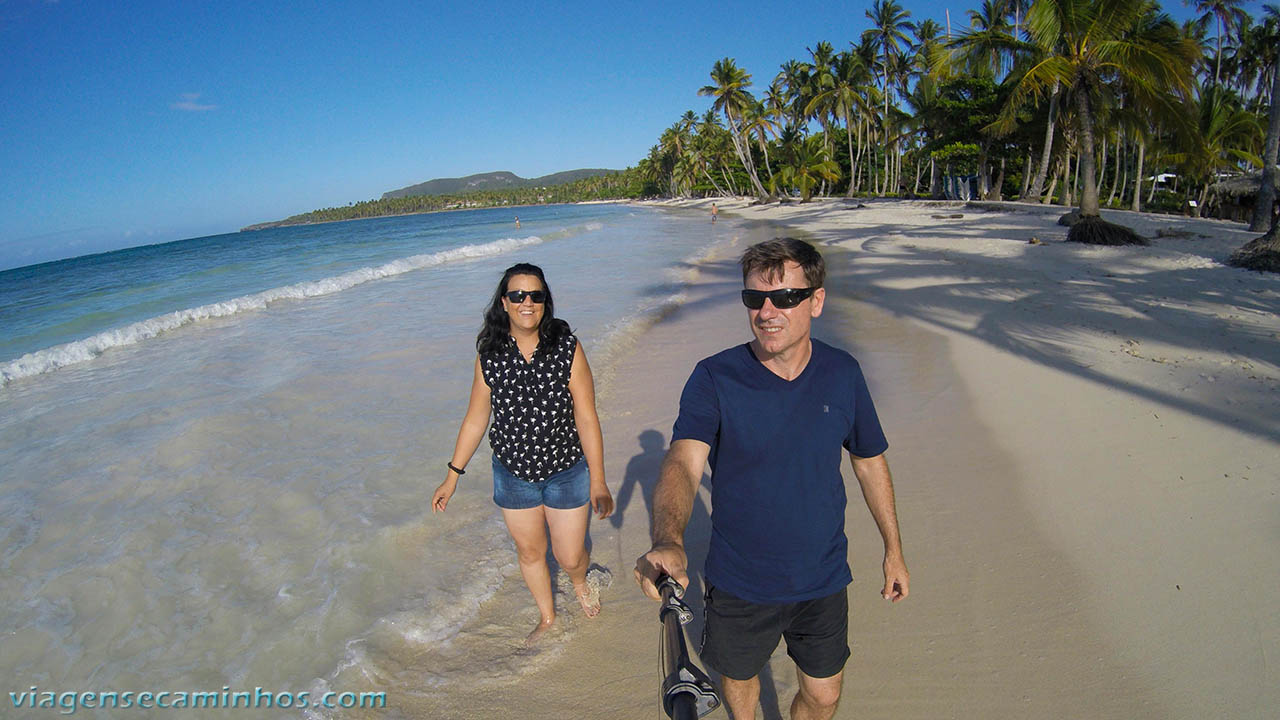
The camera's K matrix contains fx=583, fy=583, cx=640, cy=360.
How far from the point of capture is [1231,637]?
8.89ft

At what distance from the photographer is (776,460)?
1885mm

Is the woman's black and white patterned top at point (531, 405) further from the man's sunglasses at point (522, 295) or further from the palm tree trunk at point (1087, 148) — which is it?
the palm tree trunk at point (1087, 148)

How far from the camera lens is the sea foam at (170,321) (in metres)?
11.1

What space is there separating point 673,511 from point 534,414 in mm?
1204

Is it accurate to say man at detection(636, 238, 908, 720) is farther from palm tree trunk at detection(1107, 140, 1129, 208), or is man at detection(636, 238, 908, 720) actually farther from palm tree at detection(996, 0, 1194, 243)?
palm tree trunk at detection(1107, 140, 1129, 208)

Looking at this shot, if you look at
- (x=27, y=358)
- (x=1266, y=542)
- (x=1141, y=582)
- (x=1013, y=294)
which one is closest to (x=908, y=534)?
(x=1141, y=582)

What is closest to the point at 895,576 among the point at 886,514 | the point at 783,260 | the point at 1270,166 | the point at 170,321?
the point at 886,514

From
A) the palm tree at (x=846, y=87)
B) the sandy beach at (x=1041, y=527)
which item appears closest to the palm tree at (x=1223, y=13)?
the palm tree at (x=846, y=87)

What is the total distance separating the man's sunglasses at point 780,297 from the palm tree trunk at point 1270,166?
1598 cm

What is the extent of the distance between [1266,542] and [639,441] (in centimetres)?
420

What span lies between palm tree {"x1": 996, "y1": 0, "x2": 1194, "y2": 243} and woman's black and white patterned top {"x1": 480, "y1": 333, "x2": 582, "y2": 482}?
16122 millimetres

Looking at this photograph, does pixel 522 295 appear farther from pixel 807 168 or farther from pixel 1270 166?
pixel 807 168

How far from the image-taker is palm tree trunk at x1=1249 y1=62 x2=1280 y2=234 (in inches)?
482

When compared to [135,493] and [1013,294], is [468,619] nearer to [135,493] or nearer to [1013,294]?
[135,493]
